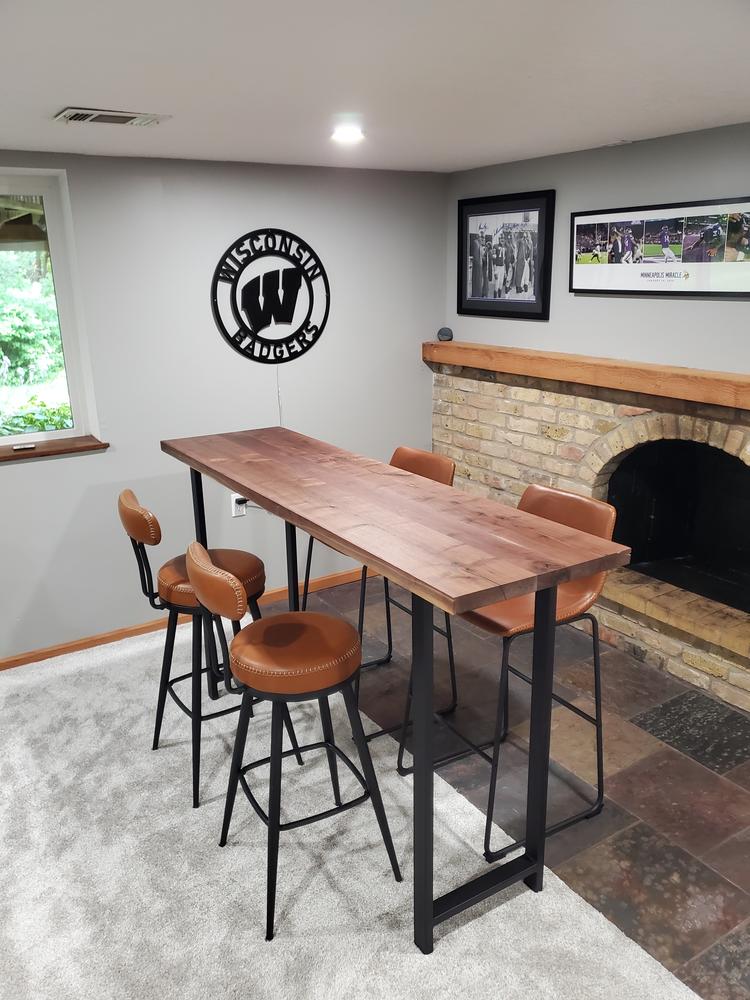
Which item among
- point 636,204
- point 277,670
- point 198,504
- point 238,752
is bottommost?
point 238,752

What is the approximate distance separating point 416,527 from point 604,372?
1860mm

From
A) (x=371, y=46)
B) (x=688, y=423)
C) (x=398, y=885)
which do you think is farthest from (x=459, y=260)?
(x=398, y=885)

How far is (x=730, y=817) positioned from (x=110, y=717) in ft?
8.18

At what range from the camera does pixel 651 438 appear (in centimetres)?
359

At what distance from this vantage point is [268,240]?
13.6 ft

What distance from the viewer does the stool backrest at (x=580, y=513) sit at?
259 centimetres

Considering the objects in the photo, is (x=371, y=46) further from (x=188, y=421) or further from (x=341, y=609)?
(x=341, y=609)

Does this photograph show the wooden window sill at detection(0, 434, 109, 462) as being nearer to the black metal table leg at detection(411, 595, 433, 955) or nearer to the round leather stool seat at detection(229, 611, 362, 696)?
the round leather stool seat at detection(229, 611, 362, 696)

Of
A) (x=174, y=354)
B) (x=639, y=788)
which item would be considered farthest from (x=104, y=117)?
(x=639, y=788)

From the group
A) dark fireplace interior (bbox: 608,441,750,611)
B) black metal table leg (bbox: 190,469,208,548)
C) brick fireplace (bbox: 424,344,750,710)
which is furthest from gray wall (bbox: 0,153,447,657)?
dark fireplace interior (bbox: 608,441,750,611)

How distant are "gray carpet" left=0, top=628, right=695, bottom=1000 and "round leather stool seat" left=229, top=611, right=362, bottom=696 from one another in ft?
2.31

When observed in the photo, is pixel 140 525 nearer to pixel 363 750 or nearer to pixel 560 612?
pixel 363 750

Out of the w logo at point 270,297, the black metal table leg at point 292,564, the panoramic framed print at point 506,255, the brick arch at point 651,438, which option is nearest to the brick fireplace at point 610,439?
the brick arch at point 651,438

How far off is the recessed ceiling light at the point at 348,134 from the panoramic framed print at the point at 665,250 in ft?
4.09
